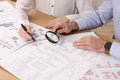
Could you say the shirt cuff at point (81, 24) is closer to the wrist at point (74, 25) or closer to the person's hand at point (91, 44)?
the wrist at point (74, 25)

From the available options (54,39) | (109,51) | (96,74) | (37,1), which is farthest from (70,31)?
(37,1)

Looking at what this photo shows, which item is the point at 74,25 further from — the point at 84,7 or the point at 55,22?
the point at 84,7

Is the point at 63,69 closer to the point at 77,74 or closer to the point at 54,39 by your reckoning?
the point at 77,74

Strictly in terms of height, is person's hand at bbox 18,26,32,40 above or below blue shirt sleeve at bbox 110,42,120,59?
above

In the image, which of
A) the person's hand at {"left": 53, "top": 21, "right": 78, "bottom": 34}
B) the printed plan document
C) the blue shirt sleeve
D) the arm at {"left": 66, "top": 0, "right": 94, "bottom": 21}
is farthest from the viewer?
the arm at {"left": 66, "top": 0, "right": 94, "bottom": 21}

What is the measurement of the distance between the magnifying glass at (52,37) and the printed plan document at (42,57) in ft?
0.06

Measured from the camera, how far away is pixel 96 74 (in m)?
0.75

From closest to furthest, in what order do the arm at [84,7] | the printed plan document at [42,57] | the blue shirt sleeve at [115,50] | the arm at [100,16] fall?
the printed plan document at [42,57] < the blue shirt sleeve at [115,50] < the arm at [100,16] < the arm at [84,7]

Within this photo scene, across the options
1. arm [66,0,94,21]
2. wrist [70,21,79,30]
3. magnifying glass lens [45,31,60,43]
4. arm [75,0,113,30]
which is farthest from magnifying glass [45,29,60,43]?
arm [66,0,94,21]

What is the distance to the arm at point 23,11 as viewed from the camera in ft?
3.53

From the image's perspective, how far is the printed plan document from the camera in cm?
74

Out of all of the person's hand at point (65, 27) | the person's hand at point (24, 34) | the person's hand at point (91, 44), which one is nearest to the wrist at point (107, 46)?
the person's hand at point (91, 44)

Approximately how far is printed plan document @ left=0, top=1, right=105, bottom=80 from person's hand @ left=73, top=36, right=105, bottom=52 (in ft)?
0.08

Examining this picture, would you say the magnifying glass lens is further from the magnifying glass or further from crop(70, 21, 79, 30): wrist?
crop(70, 21, 79, 30): wrist
